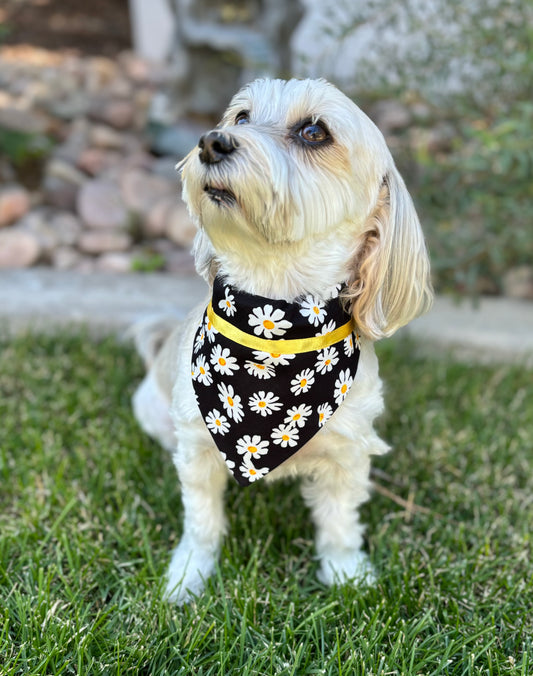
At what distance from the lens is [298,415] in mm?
1843

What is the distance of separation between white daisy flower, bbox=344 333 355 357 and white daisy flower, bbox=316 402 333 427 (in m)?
0.15

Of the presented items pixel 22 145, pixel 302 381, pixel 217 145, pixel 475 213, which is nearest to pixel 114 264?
pixel 22 145

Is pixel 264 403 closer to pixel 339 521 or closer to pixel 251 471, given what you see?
pixel 251 471

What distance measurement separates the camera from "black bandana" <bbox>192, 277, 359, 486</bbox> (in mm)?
1772

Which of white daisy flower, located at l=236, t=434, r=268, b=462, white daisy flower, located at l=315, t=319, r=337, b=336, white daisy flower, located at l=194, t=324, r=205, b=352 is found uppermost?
white daisy flower, located at l=315, t=319, r=337, b=336

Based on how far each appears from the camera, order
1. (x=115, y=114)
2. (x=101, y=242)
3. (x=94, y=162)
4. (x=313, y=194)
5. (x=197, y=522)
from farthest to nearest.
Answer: (x=115, y=114)
(x=94, y=162)
(x=101, y=242)
(x=197, y=522)
(x=313, y=194)

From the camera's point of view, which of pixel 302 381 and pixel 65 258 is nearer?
pixel 302 381

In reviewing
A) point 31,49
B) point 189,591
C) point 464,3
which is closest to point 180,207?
point 464,3

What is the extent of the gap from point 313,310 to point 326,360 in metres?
0.14

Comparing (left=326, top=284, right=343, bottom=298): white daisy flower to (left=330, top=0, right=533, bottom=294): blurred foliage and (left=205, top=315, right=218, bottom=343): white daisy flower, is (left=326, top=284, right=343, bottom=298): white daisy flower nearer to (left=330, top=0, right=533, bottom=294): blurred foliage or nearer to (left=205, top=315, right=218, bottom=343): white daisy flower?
(left=205, top=315, right=218, bottom=343): white daisy flower

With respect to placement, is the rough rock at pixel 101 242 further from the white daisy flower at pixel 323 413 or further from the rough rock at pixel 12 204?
the white daisy flower at pixel 323 413

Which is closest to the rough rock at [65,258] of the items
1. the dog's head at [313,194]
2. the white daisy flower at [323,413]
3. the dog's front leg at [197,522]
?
the dog's front leg at [197,522]

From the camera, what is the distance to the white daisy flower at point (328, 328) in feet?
5.89

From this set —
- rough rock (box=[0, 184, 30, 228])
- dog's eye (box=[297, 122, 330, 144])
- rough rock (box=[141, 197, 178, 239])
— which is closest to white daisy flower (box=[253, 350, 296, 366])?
dog's eye (box=[297, 122, 330, 144])
